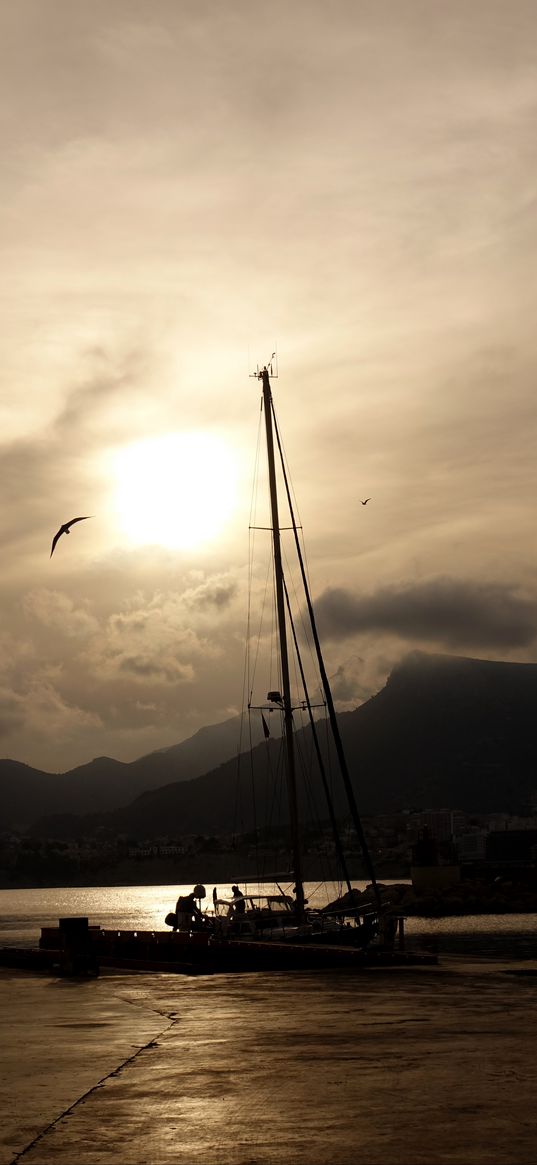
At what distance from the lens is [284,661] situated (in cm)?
5494

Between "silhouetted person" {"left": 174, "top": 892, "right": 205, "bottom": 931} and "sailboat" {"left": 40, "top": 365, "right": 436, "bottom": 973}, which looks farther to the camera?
"silhouetted person" {"left": 174, "top": 892, "right": 205, "bottom": 931}

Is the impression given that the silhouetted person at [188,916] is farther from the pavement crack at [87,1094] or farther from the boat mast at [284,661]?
the pavement crack at [87,1094]

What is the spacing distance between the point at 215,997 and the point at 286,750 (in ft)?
73.4

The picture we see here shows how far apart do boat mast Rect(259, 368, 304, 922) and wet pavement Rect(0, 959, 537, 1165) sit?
2107 centimetres

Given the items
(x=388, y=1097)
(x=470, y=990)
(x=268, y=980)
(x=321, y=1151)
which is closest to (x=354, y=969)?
(x=268, y=980)

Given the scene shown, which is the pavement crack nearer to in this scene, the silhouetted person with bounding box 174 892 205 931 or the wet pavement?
the wet pavement

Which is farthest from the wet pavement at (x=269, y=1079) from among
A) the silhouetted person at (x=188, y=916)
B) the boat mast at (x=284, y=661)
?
the silhouetted person at (x=188, y=916)

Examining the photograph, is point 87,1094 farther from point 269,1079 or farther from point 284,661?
point 284,661

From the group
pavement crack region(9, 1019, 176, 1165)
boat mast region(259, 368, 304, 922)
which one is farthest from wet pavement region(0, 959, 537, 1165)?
boat mast region(259, 368, 304, 922)

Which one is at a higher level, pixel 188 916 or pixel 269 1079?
pixel 188 916

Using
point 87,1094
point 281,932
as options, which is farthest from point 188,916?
point 87,1094

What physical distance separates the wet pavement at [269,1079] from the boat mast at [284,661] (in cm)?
2107

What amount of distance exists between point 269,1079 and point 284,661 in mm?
37532

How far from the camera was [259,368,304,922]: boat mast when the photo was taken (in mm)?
51844
